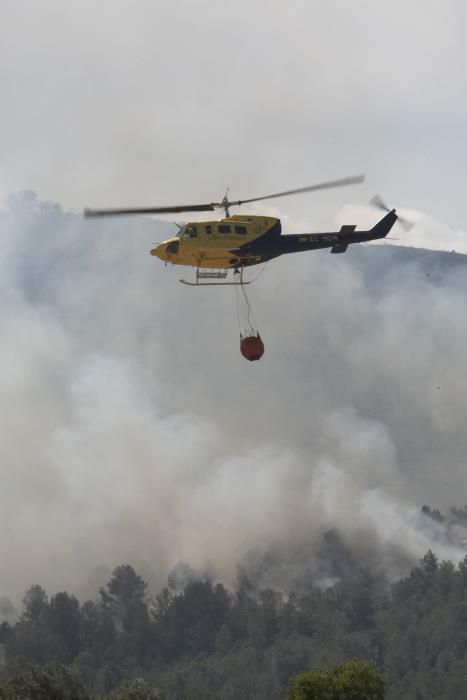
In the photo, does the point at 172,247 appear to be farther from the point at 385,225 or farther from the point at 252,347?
the point at 385,225

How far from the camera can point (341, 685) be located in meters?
73.8

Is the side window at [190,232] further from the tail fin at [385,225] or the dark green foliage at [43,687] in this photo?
the dark green foliage at [43,687]

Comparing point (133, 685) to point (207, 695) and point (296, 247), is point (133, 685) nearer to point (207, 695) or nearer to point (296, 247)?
point (296, 247)

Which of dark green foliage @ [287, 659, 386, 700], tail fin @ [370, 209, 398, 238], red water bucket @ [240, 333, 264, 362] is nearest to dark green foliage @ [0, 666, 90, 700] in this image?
dark green foliage @ [287, 659, 386, 700]

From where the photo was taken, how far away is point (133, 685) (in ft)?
281

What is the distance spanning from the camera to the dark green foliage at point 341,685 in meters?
73.6

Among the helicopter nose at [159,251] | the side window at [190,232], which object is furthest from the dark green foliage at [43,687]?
the side window at [190,232]

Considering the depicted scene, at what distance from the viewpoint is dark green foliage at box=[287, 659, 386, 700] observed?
241 ft

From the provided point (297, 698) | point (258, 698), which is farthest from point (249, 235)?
point (258, 698)

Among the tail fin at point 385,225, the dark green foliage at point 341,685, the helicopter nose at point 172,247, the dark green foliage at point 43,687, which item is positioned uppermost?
the tail fin at point 385,225

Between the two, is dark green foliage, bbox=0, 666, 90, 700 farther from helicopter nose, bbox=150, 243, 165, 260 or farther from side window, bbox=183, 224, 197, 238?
side window, bbox=183, 224, 197, 238

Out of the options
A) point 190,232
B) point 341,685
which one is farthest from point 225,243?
point 341,685

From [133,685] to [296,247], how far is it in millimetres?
26567

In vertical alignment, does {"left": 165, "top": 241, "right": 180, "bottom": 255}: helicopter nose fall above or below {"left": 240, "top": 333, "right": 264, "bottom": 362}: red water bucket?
above
